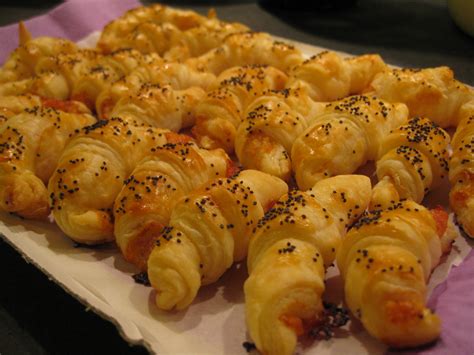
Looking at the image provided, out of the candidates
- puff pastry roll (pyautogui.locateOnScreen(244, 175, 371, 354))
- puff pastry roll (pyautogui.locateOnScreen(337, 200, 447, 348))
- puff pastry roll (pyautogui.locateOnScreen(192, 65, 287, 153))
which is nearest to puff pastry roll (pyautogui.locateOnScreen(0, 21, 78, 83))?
puff pastry roll (pyautogui.locateOnScreen(192, 65, 287, 153))

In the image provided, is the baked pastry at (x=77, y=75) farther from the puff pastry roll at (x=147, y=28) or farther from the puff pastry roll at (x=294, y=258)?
the puff pastry roll at (x=294, y=258)

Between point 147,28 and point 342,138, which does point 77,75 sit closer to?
point 147,28

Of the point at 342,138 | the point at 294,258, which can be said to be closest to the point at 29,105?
the point at 342,138

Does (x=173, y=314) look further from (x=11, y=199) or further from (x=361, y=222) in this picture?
(x=11, y=199)

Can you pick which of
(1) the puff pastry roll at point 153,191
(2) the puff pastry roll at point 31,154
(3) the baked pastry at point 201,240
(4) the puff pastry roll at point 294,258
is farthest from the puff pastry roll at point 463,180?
(2) the puff pastry roll at point 31,154

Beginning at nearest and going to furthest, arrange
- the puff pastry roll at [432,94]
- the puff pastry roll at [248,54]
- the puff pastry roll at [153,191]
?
the puff pastry roll at [153,191] < the puff pastry roll at [432,94] < the puff pastry roll at [248,54]

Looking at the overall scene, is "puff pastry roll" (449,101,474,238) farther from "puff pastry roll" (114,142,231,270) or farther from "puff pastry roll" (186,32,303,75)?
"puff pastry roll" (186,32,303,75)
